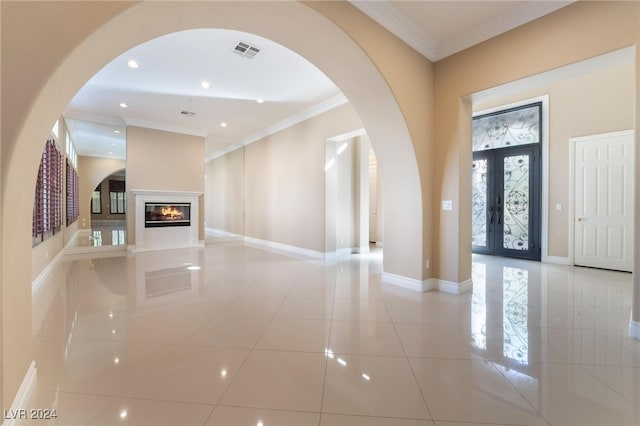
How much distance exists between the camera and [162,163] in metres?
7.42

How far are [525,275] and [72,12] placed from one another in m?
6.20

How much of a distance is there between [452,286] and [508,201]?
3808mm

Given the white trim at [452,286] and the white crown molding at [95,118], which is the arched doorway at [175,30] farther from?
the white crown molding at [95,118]

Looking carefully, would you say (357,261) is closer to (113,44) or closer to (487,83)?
(487,83)

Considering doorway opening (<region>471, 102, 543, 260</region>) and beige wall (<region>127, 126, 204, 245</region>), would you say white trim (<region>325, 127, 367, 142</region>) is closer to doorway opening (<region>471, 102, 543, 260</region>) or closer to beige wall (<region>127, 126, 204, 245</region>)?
doorway opening (<region>471, 102, 543, 260</region>)

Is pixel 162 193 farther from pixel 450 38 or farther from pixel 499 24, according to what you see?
pixel 499 24

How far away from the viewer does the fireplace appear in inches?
283

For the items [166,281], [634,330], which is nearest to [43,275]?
[166,281]

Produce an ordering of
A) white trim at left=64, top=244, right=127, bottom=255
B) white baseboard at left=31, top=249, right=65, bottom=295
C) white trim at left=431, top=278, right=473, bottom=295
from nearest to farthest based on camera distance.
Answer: white trim at left=431, top=278, right=473, bottom=295 → white baseboard at left=31, top=249, right=65, bottom=295 → white trim at left=64, top=244, right=127, bottom=255

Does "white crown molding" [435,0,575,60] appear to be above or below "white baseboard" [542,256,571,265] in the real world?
above

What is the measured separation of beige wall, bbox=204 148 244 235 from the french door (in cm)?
712

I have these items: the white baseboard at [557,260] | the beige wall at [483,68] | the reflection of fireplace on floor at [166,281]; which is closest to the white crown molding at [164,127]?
the reflection of fireplace on floor at [166,281]

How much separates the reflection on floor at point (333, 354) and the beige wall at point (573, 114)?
1739 millimetres

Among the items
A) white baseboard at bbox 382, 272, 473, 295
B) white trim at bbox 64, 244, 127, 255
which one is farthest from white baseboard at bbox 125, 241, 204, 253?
white baseboard at bbox 382, 272, 473, 295
